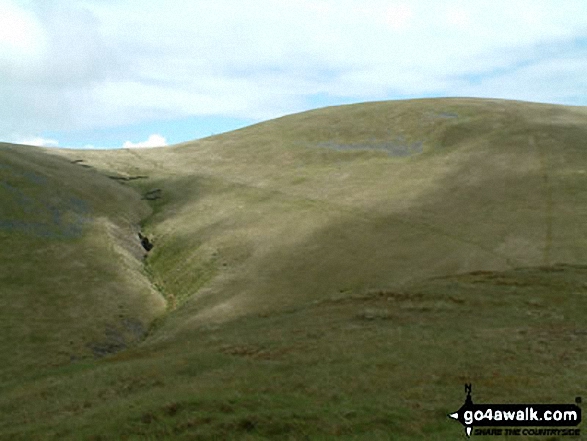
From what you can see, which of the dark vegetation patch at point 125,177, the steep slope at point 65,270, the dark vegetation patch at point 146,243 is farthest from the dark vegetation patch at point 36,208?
the dark vegetation patch at point 125,177

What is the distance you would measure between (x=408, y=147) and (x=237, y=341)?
229 feet

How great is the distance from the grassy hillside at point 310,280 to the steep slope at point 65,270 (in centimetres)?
29

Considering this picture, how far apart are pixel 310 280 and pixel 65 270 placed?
25.9 m

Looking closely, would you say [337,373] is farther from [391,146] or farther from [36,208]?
[391,146]

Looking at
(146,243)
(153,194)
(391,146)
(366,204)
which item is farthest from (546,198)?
(153,194)

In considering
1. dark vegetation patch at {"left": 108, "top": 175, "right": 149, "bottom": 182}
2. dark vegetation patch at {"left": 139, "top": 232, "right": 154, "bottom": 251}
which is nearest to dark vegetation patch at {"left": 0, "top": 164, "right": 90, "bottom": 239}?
dark vegetation patch at {"left": 139, "top": 232, "right": 154, "bottom": 251}

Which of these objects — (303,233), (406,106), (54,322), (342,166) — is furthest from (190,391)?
(406,106)

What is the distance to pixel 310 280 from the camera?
53938mm

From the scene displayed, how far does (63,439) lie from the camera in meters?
22.0

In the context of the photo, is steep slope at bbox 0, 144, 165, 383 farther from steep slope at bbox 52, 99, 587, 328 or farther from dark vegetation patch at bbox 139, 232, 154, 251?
steep slope at bbox 52, 99, 587, 328

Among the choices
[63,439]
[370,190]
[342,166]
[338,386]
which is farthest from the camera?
[342,166]

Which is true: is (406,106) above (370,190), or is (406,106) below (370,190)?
above

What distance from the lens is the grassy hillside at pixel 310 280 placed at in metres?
23.9

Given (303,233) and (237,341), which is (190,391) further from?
(303,233)
